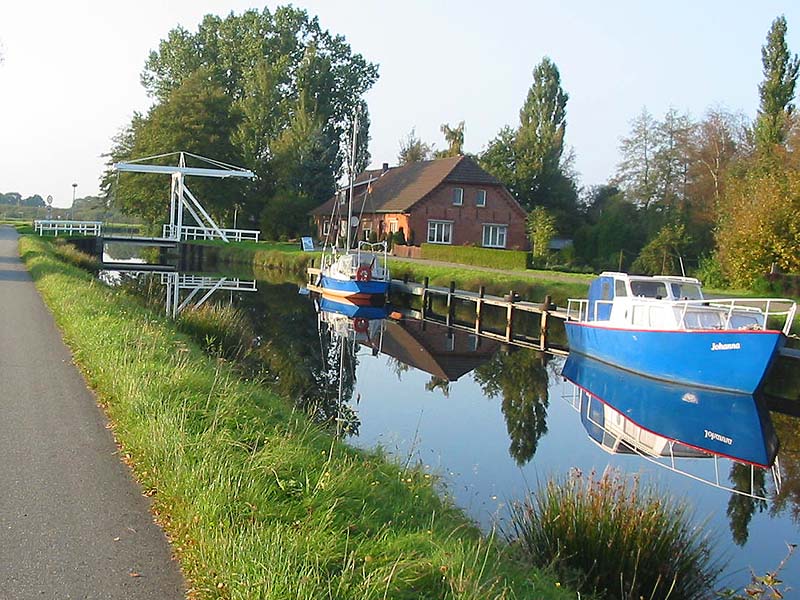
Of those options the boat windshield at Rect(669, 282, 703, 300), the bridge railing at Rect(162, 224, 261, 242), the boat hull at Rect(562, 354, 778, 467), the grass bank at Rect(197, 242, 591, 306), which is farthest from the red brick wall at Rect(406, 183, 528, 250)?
the boat hull at Rect(562, 354, 778, 467)

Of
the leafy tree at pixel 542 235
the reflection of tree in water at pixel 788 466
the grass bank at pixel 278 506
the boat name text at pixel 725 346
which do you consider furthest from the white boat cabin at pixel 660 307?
the leafy tree at pixel 542 235

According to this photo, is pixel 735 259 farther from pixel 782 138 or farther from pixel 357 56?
pixel 357 56

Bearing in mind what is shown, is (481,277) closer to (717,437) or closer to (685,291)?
(685,291)

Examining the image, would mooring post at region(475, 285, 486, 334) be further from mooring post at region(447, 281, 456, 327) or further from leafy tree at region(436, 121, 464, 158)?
leafy tree at region(436, 121, 464, 158)

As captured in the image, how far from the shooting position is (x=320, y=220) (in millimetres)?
61469

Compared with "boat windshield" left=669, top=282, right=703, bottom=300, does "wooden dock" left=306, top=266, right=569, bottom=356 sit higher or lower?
lower

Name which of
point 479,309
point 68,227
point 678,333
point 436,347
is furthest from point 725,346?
point 68,227

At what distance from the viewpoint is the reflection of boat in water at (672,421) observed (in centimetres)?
1340

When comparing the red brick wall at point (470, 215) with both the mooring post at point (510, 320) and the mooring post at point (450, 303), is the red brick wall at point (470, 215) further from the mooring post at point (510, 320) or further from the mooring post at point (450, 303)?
the mooring post at point (510, 320)

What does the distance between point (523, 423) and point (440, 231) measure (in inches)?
1457

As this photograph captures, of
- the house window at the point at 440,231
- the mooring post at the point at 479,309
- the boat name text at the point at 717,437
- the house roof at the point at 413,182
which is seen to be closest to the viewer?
the boat name text at the point at 717,437

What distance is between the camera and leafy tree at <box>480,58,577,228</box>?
62531 mm

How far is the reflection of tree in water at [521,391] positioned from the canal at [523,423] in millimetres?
41

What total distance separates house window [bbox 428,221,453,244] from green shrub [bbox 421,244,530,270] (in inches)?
209
